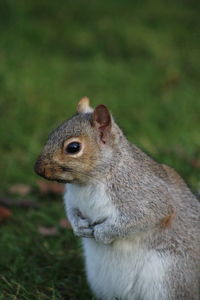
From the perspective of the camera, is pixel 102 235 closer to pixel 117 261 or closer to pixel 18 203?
pixel 117 261

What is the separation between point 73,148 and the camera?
3.75 meters

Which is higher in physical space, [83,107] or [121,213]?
[83,107]

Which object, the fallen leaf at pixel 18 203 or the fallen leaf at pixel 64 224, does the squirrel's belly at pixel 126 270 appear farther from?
the fallen leaf at pixel 18 203

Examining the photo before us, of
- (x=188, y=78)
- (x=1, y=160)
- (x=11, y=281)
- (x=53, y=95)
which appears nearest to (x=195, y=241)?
(x=11, y=281)

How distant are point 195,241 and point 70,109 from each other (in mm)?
3669

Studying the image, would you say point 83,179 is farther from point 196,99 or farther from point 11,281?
point 196,99

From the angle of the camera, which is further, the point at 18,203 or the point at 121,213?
the point at 18,203

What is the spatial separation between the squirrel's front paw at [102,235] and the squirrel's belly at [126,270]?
0.28 ft

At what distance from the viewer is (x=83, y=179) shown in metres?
3.82

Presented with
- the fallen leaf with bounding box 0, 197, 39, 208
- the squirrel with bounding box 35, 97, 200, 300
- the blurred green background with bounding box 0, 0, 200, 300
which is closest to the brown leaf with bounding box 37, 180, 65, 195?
the blurred green background with bounding box 0, 0, 200, 300

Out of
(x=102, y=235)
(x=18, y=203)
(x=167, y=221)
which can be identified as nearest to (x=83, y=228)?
(x=102, y=235)

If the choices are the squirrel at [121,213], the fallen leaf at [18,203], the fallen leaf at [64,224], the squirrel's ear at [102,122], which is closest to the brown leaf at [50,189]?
the fallen leaf at [18,203]

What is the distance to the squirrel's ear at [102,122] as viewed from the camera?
3.82 m

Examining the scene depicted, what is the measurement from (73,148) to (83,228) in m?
0.50
